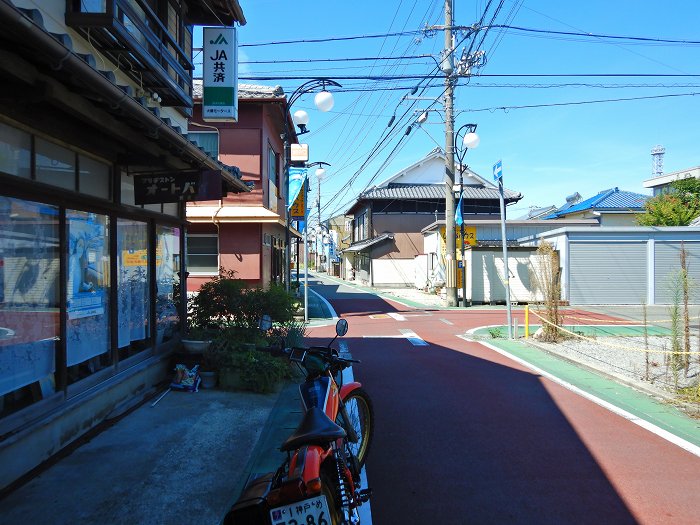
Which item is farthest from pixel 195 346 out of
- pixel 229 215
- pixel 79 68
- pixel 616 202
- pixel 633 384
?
pixel 616 202

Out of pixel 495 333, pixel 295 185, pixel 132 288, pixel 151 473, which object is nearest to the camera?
pixel 151 473

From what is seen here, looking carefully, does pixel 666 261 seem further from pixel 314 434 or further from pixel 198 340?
pixel 314 434

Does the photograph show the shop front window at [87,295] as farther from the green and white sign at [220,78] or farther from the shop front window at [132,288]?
the green and white sign at [220,78]

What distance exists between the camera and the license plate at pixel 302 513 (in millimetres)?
2527

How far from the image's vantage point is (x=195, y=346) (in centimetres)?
711

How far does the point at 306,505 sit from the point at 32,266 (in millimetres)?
3368

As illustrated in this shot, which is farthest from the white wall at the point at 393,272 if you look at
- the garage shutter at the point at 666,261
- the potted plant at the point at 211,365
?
the potted plant at the point at 211,365

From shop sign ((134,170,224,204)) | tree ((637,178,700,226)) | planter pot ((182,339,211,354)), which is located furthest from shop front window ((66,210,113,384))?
tree ((637,178,700,226))

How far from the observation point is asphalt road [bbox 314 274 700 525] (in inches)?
147

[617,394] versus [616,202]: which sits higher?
[616,202]

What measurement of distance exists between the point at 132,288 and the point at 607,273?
1938 cm

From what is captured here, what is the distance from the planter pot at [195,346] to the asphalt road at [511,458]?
2515mm

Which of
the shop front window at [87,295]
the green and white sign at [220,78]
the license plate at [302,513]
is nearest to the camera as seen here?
the license plate at [302,513]

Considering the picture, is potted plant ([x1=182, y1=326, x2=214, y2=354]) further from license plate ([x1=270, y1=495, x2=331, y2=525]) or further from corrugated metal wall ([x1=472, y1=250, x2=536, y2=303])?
corrugated metal wall ([x1=472, y1=250, x2=536, y2=303])
